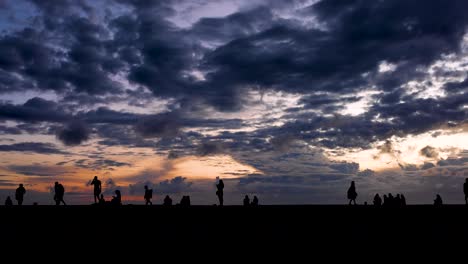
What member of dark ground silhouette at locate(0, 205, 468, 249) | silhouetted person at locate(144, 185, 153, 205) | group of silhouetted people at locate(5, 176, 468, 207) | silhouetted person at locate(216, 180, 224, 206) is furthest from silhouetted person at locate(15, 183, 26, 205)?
silhouetted person at locate(216, 180, 224, 206)

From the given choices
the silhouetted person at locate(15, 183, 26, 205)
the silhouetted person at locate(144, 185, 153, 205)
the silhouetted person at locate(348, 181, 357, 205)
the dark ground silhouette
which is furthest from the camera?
the silhouetted person at locate(144, 185, 153, 205)

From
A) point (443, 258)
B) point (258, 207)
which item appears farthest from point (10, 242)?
point (443, 258)

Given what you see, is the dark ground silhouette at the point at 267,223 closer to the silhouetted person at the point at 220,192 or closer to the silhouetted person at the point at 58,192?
the silhouetted person at the point at 220,192

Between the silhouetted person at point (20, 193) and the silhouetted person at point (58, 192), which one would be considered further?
the silhouetted person at point (20, 193)

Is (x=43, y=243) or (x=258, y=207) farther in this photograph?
(x=258, y=207)

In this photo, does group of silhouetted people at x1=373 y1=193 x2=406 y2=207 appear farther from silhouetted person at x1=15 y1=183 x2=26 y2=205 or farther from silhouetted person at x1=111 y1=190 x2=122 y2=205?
silhouetted person at x1=15 y1=183 x2=26 y2=205

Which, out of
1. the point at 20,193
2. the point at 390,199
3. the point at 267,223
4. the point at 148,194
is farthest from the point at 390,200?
the point at 20,193

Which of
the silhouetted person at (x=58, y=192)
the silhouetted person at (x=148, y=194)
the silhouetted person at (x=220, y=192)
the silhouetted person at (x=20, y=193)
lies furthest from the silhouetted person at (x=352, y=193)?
the silhouetted person at (x=20, y=193)

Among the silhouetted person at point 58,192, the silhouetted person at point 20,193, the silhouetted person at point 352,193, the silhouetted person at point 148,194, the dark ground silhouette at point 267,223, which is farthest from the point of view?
the silhouetted person at point 148,194

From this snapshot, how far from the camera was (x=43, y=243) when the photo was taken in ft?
78.4

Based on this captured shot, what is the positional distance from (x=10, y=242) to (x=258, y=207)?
12.9 meters

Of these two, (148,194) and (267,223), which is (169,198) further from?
(267,223)

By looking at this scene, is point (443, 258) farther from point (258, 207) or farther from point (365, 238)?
point (258, 207)

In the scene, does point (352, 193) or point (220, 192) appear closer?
point (220, 192)
